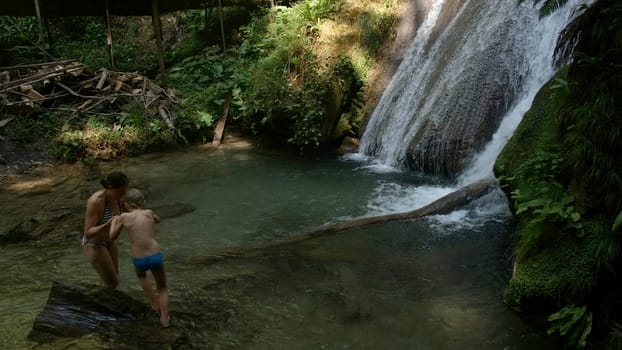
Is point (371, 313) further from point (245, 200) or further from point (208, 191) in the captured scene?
point (208, 191)

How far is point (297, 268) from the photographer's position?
19.6ft

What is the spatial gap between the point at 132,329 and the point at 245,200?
4.61 metres

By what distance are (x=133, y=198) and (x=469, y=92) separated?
7.09 m

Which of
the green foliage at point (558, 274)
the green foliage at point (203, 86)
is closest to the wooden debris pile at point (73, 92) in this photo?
the green foliage at point (203, 86)

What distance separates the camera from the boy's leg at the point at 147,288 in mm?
4527

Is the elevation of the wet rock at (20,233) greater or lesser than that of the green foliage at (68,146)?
lesser

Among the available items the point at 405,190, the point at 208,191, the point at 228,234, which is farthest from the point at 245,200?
the point at 405,190

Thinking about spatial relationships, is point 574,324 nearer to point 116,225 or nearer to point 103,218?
point 116,225

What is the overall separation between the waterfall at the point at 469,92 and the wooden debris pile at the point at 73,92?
19.1ft

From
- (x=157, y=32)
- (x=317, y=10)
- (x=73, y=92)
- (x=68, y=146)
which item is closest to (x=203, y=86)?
(x=157, y=32)

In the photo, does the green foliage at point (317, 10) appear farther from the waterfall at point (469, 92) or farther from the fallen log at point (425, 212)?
the fallen log at point (425, 212)

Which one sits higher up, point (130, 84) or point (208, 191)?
point (130, 84)

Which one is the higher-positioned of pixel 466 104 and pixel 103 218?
pixel 466 104

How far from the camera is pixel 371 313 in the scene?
494 centimetres
